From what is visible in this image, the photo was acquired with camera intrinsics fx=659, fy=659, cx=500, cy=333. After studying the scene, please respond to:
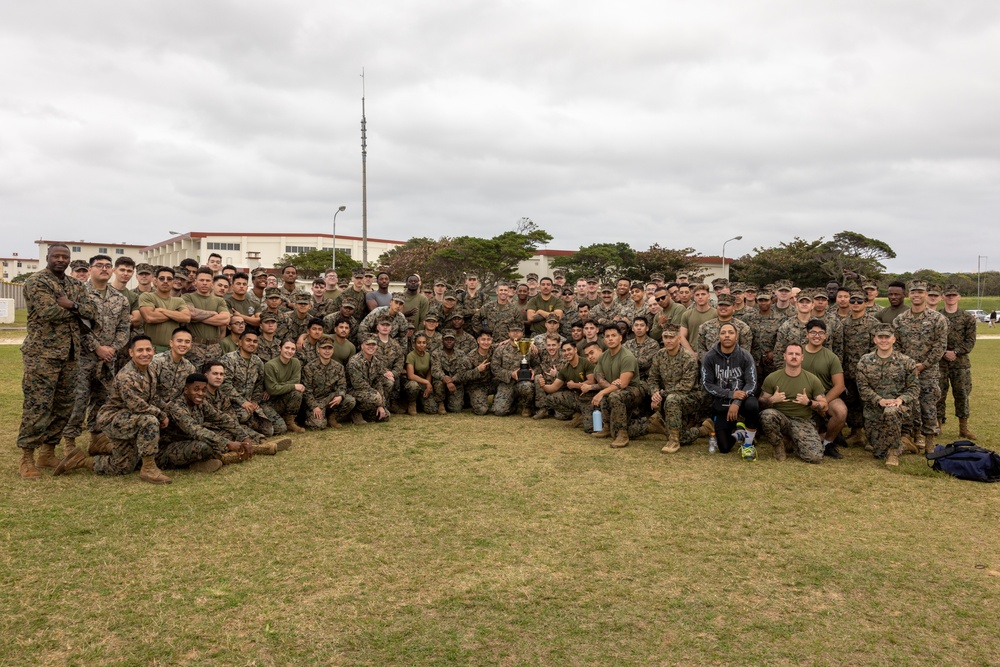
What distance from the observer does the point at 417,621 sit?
3.59m

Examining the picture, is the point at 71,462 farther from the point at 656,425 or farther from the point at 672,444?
the point at 656,425

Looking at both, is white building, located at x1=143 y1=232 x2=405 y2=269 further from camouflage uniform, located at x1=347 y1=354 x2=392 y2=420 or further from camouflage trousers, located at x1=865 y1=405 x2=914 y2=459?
camouflage trousers, located at x1=865 y1=405 x2=914 y2=459

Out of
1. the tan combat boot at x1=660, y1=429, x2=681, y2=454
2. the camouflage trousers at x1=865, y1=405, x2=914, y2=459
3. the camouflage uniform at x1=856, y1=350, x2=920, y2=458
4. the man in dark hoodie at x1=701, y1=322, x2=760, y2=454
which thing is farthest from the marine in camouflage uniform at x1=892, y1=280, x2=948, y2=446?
the tan combat boot at x1=660, y1=429, x2=681, y2=454

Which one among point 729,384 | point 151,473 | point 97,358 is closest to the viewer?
point 151,473

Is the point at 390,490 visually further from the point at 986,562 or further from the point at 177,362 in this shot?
the point at 986,562

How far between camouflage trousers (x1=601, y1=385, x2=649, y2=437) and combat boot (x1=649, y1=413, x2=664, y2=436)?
182 millimetres

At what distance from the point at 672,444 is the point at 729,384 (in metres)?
1.01

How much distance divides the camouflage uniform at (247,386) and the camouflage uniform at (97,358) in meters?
1.20

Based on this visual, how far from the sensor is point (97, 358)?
6.86 meters

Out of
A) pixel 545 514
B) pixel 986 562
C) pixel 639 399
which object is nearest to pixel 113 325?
pixel 545 514

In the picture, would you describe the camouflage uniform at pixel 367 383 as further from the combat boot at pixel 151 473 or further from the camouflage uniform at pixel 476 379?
the combat boot at pixel 151 473

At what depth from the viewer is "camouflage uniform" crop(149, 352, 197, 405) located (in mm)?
6426

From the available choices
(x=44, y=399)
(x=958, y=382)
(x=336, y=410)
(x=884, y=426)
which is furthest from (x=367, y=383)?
(x=958, y=382)

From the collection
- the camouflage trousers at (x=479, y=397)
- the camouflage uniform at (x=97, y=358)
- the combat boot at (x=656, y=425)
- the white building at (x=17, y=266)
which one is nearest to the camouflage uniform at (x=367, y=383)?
the camouflage trousers at (x=479, y=397)
